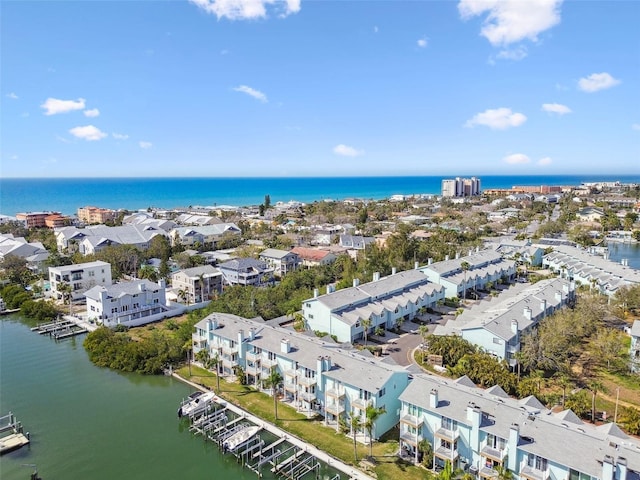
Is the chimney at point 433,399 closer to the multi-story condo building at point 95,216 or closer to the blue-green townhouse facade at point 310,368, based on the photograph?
the blue-green townhouse facade at point 310,368

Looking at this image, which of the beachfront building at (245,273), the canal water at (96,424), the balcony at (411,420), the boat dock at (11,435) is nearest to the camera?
the balcony at (411,420)

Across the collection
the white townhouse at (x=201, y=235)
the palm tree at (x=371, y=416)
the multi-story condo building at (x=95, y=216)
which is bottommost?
the palm tree at (x=371, y=416)

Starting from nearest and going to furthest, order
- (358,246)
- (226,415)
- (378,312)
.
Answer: (226,415), (378,312), (358,246)

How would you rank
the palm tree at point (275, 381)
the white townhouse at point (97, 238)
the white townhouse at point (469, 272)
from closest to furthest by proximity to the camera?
the palm tree at point (275, 381)
the white townhouse at point (469, 272)
the white townhouse at point (97, 238)

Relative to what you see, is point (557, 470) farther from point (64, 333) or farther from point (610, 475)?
point (64, 333)

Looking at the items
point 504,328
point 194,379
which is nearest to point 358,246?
point 504,328

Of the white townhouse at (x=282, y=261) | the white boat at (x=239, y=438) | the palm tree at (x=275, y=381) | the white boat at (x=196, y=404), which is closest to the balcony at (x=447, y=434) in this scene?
the palm tree at (x=275, y=381)

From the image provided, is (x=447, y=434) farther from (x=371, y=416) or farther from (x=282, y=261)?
(x=282, y=261)
